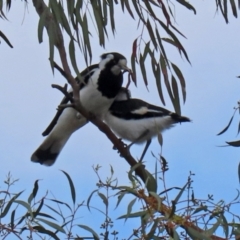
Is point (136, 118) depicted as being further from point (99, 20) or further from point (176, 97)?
point (99, 20)

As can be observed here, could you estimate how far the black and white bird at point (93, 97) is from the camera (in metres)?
4.12

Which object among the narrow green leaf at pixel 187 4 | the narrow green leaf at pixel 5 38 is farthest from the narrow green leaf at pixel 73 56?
the narrow green leaf at pixel 187 4

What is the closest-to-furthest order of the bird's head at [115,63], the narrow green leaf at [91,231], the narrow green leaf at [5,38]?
the narrow green leaf at [91,231] < the narrow green leaf at [5,38] < the bird's head at [115,63]

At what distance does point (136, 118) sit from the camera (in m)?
4.13

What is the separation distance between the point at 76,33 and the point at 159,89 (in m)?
0.36

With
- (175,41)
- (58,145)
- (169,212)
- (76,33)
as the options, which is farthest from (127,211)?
(58,145)

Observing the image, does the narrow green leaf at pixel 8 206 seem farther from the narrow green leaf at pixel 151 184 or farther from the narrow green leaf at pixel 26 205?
the narrow green leaf at pixel 151 184

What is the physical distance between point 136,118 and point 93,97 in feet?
0.74

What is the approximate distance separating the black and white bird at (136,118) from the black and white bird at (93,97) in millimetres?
49

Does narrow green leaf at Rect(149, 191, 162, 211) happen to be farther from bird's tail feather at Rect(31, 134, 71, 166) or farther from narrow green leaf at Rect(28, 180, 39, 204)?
bird's tail feather at Rect(31, 134, 71, 166)

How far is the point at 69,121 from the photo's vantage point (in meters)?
4.23

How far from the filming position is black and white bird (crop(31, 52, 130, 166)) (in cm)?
412

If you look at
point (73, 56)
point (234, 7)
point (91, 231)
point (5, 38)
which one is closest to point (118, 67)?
point (234, 7)

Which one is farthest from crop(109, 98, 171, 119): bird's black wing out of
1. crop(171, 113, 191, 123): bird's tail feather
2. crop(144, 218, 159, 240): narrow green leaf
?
crop(144, 218, 159, 240): narrow green leaf
